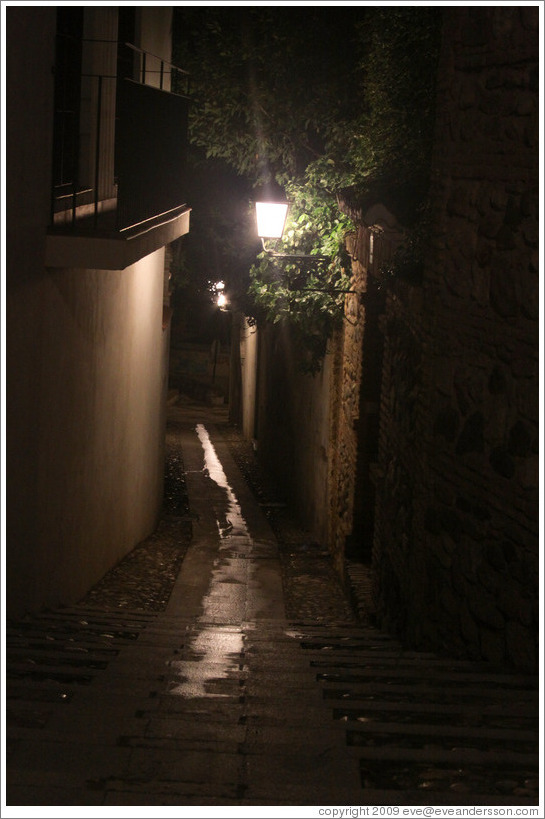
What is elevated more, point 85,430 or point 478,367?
point 478,367

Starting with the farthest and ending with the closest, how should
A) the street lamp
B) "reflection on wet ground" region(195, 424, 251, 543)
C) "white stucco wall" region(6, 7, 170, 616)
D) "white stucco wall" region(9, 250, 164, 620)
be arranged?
"reflection on wet ground" region(195, 424, 251, 543) → the street lamp → "white stucco wall" region(9, 250, 164, 620) → "white stucco wall" region(6, 7, 170, 616)

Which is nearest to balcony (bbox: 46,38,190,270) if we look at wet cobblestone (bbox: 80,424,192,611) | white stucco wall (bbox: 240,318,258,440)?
wet cobblestone (bbox: 80,424,192,611)

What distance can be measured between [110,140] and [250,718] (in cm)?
695

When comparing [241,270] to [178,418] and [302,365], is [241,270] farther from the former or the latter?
[178,418]

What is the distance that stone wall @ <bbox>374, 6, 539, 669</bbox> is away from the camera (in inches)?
173

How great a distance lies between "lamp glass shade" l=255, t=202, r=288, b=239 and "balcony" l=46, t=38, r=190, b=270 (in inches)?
36.1

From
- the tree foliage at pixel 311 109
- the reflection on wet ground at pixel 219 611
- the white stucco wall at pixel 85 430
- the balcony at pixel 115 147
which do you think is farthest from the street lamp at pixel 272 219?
the reflection on wet ground at pixel 219 611

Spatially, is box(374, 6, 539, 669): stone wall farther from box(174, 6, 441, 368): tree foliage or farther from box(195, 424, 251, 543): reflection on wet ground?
box(195, 424, 251, 543): reflection on wet ground

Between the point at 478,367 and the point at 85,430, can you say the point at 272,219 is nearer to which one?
the point at 85,430

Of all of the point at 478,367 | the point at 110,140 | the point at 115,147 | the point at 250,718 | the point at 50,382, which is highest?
the point at 110,140

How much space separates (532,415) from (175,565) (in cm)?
663

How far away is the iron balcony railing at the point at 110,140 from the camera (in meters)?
7.98

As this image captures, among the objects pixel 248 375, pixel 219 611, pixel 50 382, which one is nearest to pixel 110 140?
pixel 50 382

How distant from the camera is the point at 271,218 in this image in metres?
10.1
